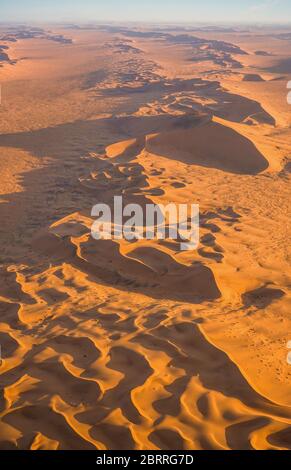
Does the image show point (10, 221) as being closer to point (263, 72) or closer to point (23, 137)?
point (23, 137)

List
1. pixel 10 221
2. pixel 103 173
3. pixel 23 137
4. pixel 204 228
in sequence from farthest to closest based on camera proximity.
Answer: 1. pixel 23 137
2. pixel 103 173
3. pixel 10 221
4. pixel 204 228

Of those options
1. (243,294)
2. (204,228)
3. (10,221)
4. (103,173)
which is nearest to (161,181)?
(103,173)

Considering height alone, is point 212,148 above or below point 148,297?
above

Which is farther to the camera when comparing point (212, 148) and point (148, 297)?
point (212, 148)

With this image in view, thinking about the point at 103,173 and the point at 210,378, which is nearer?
the point at 210,378
